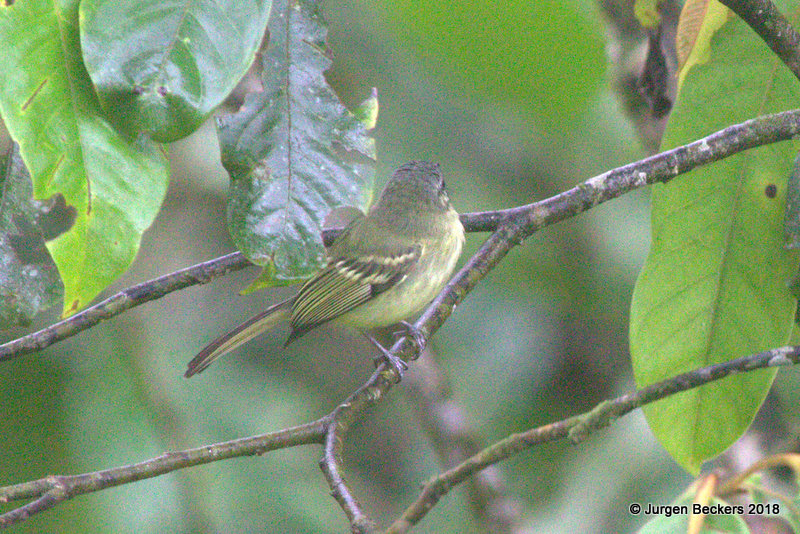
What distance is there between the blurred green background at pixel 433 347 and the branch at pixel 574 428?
227 centimetres

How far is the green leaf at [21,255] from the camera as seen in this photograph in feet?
6.88

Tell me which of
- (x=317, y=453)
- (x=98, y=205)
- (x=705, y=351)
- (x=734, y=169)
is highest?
(x=734, y=169)

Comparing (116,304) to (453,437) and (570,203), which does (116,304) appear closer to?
(570,203)

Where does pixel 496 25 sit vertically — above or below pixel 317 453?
above

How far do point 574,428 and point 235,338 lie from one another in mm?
1714

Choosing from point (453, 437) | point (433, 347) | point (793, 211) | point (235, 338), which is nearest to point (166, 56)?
point (235, 338)

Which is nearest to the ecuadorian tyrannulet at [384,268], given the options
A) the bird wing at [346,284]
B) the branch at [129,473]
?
the bird wing at [346,284]

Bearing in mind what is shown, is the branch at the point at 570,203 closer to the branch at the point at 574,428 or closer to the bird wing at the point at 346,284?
the branch at the point at 574,428

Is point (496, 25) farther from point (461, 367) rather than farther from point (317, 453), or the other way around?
point (317, 453)

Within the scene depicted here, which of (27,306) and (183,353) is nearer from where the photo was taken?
(27,306)

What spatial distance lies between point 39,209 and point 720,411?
1.86m

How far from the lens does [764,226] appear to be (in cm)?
247

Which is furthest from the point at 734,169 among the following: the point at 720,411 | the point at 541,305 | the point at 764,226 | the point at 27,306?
the point at 541,305

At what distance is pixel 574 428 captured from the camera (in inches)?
61.4
